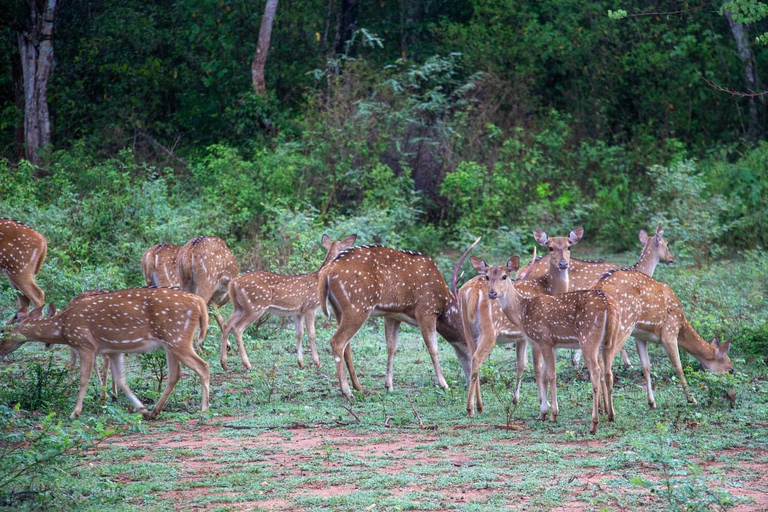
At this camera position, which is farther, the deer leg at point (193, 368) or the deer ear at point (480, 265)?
the deer ear at point (480, 265)

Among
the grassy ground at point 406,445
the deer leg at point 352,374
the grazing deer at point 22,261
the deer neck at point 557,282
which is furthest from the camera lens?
the grazing deer at point 22,261

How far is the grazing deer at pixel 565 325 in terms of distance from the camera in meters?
8.41

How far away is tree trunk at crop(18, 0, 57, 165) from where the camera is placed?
70.2ft

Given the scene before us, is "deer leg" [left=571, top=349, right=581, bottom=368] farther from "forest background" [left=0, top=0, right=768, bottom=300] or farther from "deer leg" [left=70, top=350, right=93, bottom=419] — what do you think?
"deer leg" [left=70, top=350, right=93, bottom=419]

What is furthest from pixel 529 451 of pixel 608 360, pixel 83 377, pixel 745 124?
pixel 745 124

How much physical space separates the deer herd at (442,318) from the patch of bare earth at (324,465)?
85 centimetres

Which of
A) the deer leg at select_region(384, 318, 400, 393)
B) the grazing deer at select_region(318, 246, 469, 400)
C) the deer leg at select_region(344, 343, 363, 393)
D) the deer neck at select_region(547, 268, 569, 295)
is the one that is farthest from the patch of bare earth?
the deer neck at select_region(547, 268, 569, 295)

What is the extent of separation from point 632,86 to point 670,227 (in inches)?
303

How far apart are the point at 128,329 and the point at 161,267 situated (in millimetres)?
3494

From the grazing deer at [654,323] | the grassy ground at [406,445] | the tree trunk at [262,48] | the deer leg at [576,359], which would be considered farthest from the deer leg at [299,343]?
the tree trunk at [262,48]

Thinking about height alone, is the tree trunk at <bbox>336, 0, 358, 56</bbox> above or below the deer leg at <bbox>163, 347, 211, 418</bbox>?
above

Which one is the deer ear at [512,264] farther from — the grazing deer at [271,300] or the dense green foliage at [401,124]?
the dense green foliage at [401,124]

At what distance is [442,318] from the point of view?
35.0 feet

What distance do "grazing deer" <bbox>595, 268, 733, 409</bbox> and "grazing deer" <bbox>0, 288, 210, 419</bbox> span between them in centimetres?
390
